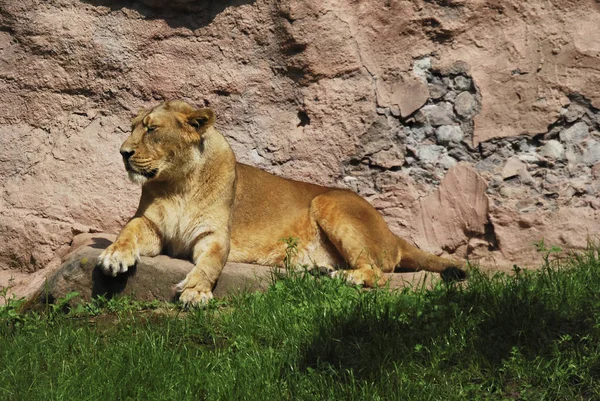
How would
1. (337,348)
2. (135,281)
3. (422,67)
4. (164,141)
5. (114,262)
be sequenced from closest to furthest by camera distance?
(337,348)
(114,262)
(135,281)
(164,141)
(422,67)

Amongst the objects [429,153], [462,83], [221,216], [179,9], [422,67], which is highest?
[179,9]

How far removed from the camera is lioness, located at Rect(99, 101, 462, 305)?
22.5ft

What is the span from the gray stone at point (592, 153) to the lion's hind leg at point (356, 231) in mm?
1817

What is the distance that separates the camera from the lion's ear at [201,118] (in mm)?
7090

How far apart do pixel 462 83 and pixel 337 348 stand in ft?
12.3

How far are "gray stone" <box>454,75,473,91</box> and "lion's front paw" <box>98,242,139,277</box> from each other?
132 inches

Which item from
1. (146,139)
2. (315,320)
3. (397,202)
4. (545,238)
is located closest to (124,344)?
(315,320)

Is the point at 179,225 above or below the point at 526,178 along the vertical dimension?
Answer: below

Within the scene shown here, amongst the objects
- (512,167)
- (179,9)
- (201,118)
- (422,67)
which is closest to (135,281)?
(201,118)

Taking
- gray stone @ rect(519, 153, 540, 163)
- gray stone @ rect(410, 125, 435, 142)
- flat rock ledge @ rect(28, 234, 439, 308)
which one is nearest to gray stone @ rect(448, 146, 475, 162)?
gray stone @ rect(410, 125, 435, 142)

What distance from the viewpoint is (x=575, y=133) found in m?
7.90

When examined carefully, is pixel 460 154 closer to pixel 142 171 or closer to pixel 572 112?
pixel 572 112

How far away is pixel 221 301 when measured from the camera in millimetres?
6277

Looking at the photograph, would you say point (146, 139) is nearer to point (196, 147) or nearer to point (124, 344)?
point (196, 147)
